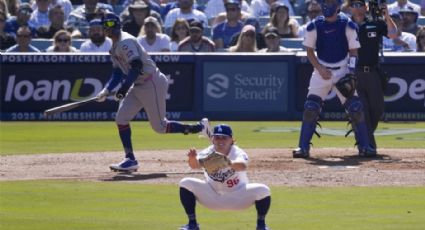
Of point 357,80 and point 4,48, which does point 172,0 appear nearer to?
point 4,48

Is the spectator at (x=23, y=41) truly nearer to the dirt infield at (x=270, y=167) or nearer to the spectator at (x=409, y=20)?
the dirt infield at (x=270, y=167)

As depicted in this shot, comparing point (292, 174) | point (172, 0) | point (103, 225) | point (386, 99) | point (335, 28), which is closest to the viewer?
point (103, 225)

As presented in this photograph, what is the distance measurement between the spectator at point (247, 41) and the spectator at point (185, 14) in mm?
1872

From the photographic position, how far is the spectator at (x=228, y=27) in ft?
71.5

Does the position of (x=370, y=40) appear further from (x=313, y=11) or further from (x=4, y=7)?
(x=4, y=7)

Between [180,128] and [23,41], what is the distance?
8615 millimetres

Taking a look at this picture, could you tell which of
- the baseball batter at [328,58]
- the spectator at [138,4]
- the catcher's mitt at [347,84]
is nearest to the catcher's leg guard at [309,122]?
the baseball batter at [328,58]

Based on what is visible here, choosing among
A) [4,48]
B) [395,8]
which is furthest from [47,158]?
[395,8]

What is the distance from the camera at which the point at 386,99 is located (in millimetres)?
20406

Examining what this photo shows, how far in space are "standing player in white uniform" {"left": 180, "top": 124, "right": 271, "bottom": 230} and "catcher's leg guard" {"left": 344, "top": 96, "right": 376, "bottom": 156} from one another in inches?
219

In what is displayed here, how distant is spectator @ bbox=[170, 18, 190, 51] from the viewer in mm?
21484

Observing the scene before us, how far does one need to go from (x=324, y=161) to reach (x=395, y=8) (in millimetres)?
9122

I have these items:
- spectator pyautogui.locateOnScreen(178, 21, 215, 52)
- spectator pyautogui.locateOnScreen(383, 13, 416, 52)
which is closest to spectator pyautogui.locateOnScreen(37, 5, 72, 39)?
spectator pyautogui.locateOnScreen(178, 21, 215, 52)

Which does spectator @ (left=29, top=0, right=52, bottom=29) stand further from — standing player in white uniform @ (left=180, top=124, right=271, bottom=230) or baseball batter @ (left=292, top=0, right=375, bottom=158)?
standing player in white uniform @ (left=180, top=124, right=271, bottom=230)
